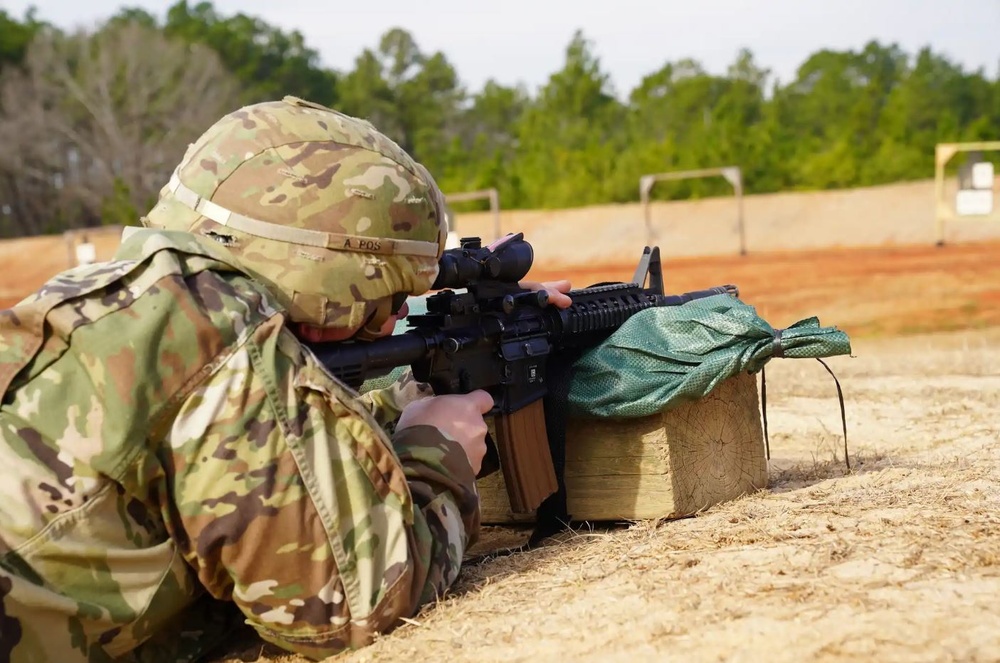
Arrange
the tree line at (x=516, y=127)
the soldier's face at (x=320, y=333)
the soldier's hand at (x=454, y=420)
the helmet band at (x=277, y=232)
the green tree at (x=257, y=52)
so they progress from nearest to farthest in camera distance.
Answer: the helmet band at (x=277, y=232) < the soldier's face at (x=320, y=333) < the soldier's hand at (x=454, y=420) < the tree line at (x=516, y=127) < the green tree at (x=257, y=52)

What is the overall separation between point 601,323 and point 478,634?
160 centimetres

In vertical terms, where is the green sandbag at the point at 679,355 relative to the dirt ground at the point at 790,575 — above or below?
above

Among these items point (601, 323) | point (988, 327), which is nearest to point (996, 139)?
point (988, 327)

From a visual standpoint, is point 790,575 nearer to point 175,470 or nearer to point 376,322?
point 376,322

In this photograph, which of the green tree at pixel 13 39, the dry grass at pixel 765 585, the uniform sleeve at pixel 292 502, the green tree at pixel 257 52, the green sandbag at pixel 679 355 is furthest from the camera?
the green tree at pixel 257 52

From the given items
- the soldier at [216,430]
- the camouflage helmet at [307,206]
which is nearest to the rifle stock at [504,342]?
the camouflage helmet at [307,206]

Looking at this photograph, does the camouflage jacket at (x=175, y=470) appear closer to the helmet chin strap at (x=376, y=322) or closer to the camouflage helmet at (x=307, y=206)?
the camouflage helmet at (x=307, y=206)

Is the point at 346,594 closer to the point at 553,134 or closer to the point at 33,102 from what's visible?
the point at 553,134

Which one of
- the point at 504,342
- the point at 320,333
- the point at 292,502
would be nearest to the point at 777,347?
the point at 504,342

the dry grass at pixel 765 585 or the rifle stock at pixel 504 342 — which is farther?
the rifle stock at pixel 504 342

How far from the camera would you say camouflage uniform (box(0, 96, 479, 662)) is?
8.04 feet

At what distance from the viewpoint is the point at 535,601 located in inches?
115

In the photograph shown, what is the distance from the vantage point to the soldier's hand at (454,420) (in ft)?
10.2

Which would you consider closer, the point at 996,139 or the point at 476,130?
the point at 996,139
